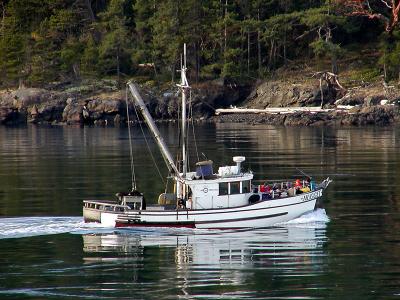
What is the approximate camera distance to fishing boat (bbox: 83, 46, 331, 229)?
45062 mm

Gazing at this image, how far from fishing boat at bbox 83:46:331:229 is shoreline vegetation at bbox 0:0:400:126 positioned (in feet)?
240

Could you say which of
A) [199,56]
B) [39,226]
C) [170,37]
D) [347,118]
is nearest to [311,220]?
[39,226]

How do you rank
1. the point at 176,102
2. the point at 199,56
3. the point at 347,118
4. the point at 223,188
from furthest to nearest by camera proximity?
1. the point at 199,56
2. the point at 176,102
3. the point at 347,118
4. the point at 223,188

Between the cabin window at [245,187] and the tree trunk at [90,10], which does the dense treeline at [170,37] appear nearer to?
the tree trunk at [90,10]

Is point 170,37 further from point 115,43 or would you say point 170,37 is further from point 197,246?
point 197,246

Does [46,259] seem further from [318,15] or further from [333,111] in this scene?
[318,15]

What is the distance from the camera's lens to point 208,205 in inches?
1802

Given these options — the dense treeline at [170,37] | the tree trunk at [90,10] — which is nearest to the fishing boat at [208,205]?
the dense treeline at [170,37]

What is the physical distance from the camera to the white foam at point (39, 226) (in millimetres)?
45222

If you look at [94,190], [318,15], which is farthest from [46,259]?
[318,15]

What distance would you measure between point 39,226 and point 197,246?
27.2ft

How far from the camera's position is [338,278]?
3516 cm

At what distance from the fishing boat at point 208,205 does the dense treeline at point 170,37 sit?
3151 inches

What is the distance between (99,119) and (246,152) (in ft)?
177
